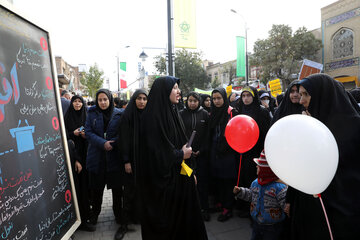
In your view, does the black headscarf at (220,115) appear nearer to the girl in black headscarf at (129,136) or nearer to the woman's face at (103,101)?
the girl in black headscarf at (129,136)

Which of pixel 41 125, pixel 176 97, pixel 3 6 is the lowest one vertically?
pixel 41 125

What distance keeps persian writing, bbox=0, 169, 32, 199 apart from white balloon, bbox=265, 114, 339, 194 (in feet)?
5.86

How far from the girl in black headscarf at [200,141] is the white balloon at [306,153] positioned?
241cm

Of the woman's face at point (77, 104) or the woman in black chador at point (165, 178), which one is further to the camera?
the woman's face at point (77, 104)

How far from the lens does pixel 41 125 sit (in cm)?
190

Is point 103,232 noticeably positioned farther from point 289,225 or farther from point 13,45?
point 13,45

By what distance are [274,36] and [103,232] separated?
898 inches

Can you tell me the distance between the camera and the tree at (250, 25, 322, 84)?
21.5 metres

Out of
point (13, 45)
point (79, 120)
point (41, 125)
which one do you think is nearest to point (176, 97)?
point (41, 125)

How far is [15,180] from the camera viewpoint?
1.54 m

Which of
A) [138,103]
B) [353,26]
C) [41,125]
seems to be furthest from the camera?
[353,26]

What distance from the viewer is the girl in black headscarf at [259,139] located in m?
3.96

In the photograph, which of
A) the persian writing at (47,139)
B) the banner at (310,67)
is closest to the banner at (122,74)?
the banner at (310,67)

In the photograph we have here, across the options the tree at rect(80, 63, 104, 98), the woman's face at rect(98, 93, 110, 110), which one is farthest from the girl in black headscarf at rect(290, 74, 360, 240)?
the tree at rect(80, 63, 104, 98)
